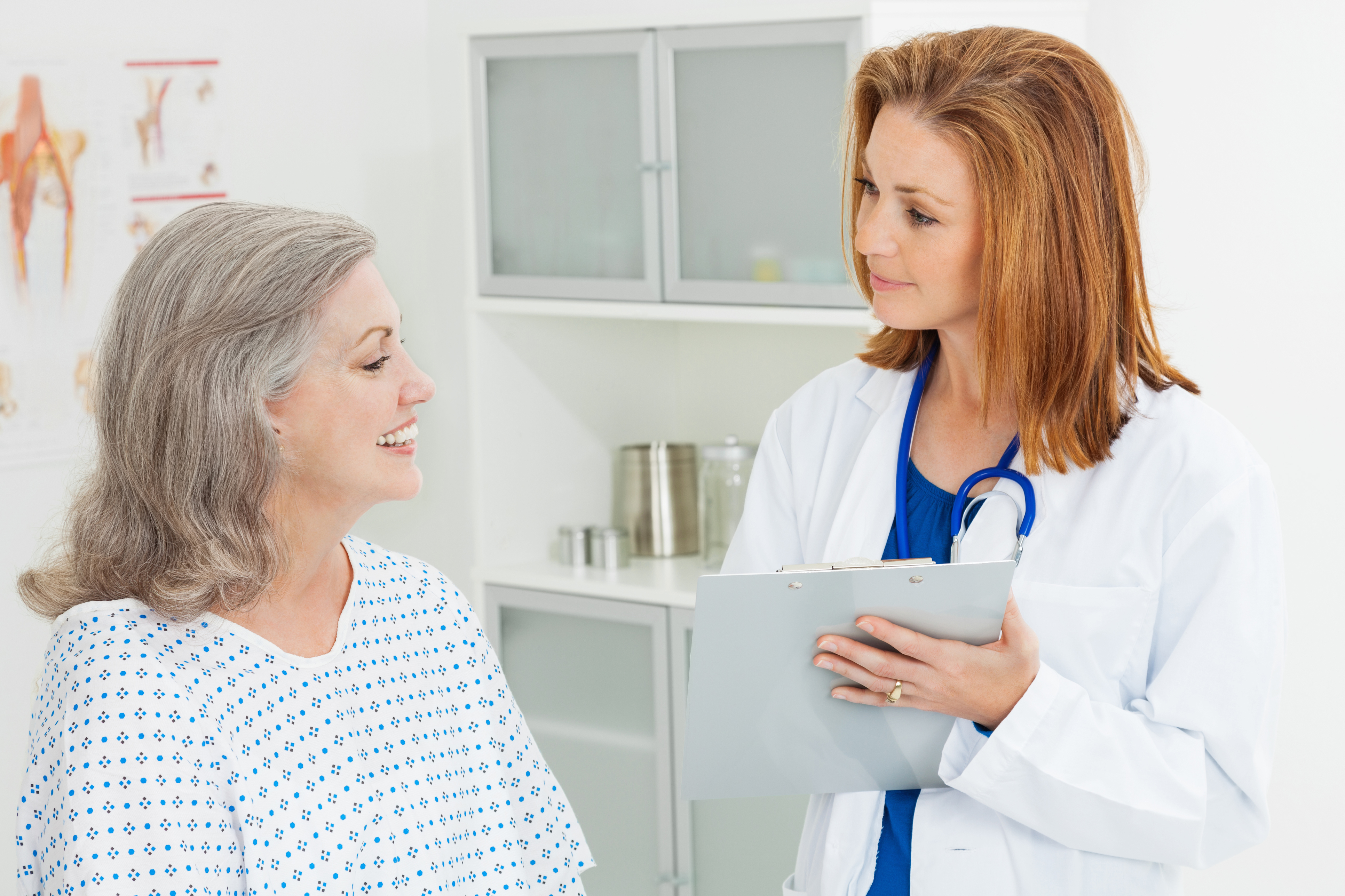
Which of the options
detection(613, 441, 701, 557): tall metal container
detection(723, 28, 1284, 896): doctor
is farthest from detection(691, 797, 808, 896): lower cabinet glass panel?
detection(723, 28, 1284, 896): doctor

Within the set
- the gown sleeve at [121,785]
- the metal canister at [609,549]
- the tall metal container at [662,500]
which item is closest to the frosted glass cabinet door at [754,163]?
the tall metal container at [662,500]

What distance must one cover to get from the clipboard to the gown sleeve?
18.2 inches

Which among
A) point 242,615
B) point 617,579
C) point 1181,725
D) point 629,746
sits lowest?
point 629,746

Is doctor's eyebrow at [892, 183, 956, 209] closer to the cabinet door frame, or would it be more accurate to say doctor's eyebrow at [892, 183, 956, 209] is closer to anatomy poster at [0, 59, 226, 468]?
the cabinet door frame

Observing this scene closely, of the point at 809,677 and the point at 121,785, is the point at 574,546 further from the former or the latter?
the point at 121,785

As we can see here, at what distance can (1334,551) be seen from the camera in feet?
7.64

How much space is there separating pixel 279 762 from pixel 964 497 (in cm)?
76

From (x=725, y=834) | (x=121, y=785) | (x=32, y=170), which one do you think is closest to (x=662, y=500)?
(x=725, y=834)

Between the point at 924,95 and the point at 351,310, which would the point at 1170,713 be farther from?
the point at 351,310

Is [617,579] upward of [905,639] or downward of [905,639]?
downward

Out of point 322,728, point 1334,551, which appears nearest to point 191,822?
point 322,728

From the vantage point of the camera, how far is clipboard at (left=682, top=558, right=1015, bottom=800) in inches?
51.0

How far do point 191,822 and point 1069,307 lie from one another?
39.0 inches

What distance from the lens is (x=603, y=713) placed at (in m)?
2.96
